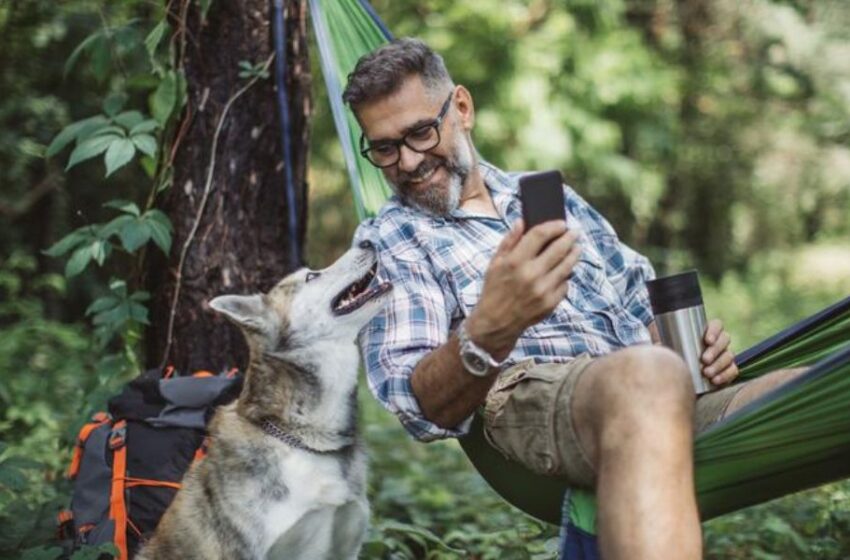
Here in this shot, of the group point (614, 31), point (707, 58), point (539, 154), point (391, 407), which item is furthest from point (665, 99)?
point (391, 407)

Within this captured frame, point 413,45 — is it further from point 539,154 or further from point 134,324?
point 539,154

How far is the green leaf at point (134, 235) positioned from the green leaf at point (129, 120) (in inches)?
11.9

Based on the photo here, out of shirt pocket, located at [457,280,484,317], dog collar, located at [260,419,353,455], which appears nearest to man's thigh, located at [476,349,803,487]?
shirt pocket, located at [457,280,484,317]

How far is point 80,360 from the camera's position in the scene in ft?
21.5

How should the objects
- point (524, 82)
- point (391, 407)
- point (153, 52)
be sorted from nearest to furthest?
point (391, 407) → point (153, 52) → point (524, 82)

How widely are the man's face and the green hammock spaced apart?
59 centimetres

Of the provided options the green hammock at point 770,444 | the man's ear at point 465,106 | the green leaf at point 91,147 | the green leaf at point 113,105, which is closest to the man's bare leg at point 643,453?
the green hammock at point 770,444

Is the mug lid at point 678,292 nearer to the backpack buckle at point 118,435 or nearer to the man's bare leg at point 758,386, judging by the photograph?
the man's bare leg at point 758,386

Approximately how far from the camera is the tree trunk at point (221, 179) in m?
3.60

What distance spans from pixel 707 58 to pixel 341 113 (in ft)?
28.8

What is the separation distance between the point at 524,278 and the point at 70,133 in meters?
1.89

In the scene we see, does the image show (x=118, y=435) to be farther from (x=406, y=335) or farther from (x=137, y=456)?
(x=406, y=335)

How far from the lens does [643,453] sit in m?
1.97

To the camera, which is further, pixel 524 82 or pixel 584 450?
pixel 524 82
